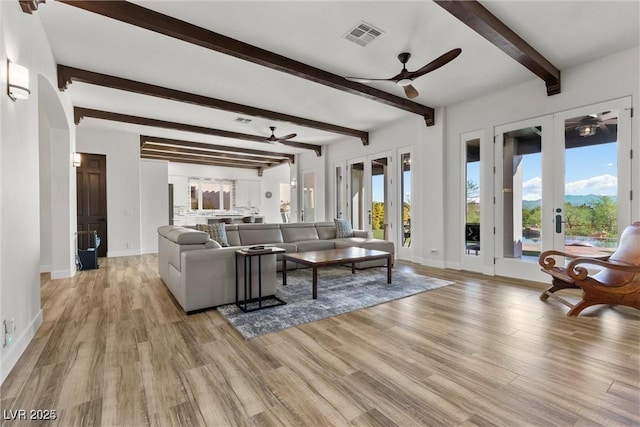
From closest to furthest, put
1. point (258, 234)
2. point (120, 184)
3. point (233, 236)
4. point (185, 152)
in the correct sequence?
point (233, 236)
point (258, 234)
point (120, 184)
point (185, 152)

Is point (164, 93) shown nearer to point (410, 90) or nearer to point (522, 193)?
point (410, 90)

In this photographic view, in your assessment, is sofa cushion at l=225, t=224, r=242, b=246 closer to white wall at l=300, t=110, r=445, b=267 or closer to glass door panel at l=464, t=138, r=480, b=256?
white wall at l=300, t=110, r=445, b=267

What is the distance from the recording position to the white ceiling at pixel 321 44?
2.84 metres

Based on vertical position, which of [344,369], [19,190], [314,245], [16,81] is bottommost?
[344,369]

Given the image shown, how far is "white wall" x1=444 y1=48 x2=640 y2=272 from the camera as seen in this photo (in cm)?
361

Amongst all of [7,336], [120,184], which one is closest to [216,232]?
[7,336]

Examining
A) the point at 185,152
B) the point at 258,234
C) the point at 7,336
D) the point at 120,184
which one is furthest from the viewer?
the point at 185,152

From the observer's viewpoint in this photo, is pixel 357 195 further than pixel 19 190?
Yes

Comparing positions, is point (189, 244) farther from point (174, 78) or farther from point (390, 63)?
point (390, 63)

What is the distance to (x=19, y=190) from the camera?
2.32m

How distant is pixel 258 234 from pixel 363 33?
11.8 feet

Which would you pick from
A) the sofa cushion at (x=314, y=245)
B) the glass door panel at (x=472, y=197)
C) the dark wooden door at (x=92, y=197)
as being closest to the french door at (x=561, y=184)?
the glass door panel at (x=472, y=197)

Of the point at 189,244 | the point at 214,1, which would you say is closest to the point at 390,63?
the point at 214,1

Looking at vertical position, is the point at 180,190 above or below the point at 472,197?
above
